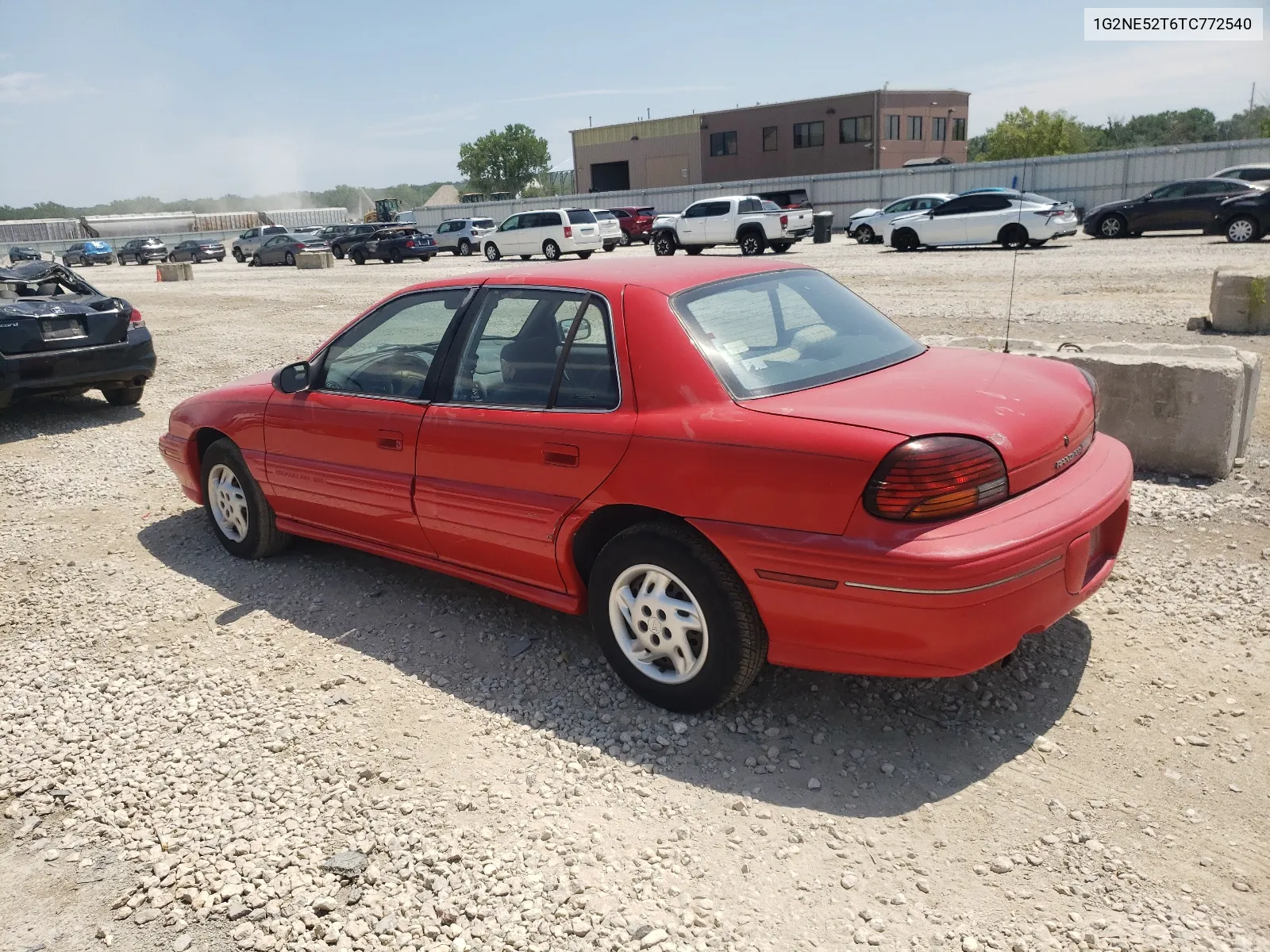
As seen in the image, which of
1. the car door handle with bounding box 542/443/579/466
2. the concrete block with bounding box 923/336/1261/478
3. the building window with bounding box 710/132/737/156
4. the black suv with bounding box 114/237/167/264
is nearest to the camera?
the car door handle with bounding box 542/443/579/466

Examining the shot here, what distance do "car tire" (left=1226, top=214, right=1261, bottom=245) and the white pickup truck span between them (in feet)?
36.6

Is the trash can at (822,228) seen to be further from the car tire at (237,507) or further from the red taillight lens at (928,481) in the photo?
the red taillight lens at (928,481)

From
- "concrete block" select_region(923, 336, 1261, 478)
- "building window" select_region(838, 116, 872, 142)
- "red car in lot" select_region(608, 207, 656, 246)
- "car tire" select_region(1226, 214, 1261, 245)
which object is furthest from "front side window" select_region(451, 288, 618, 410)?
"building window" select_region(838, 116, 872, 142)

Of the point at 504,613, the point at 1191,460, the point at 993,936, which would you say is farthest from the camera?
the point at 1191,460

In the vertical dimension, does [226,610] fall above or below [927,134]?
below

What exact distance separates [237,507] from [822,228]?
29976mm

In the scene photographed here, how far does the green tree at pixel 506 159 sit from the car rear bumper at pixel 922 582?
116596 millimetres

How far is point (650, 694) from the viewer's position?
366 centimetres

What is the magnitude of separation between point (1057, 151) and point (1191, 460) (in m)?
74.9

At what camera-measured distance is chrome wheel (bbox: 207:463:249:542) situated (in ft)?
18.0

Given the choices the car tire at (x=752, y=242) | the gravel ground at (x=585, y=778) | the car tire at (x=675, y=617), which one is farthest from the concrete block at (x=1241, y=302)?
the car tire at (x=752, y=242)

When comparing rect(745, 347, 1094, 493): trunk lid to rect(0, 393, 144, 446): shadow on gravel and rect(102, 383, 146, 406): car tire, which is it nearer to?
rect(0, 393, 144, 446): shadow on gravel

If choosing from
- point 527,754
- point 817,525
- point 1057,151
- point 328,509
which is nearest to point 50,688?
point 328,509

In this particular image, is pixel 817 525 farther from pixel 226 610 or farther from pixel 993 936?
pixel 226 610
